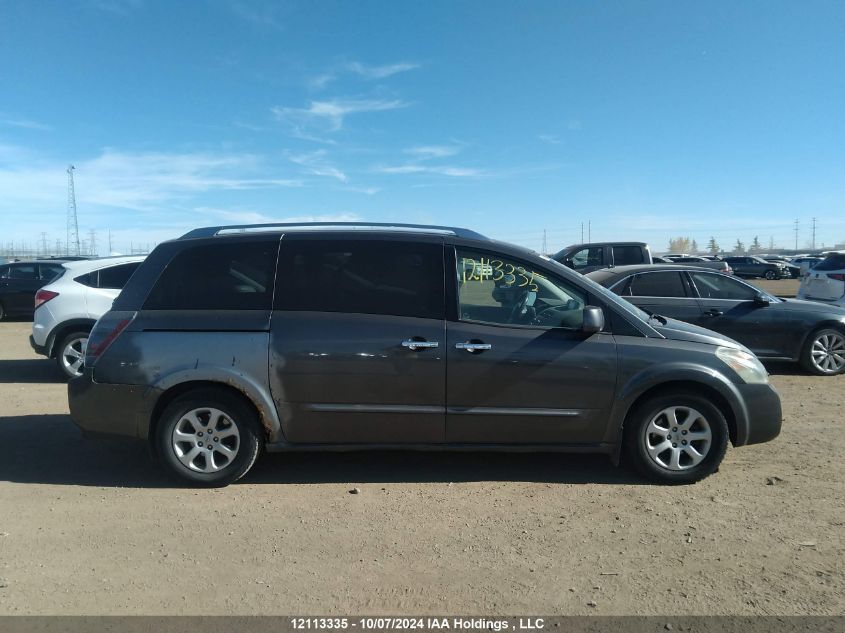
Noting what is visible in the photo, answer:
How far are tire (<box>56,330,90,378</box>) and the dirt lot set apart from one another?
3253mm

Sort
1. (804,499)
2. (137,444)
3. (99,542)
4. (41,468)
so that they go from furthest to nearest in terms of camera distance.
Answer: (137,444), (41,468), (804,499), (99,542)

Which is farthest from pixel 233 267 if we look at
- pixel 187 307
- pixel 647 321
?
pixel 647 321

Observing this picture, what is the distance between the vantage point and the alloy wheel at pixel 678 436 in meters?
4.91

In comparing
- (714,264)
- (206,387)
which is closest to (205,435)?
(206,387)

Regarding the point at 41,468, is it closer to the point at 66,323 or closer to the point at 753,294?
the point at 66,323

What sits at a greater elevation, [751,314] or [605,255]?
[605,255]

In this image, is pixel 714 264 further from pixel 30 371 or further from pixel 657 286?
pixel 30 371

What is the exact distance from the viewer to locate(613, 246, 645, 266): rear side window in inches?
626

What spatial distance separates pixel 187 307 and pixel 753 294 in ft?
24.4

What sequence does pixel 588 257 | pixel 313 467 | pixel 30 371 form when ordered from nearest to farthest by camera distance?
pixel 313 467
pixel 30 371
pixel 588 257

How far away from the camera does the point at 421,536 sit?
13.5 feet

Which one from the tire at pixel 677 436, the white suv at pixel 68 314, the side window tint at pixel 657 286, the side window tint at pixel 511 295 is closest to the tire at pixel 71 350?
the white suv at pixel 68 314

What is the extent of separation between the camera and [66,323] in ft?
28.6

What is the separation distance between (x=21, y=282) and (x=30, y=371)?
27.2 feet
